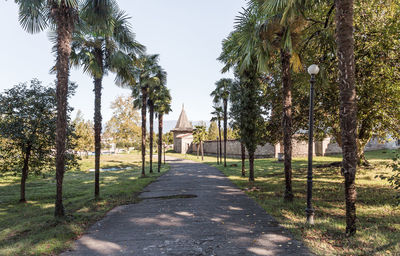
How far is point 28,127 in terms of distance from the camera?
10414 millimetres

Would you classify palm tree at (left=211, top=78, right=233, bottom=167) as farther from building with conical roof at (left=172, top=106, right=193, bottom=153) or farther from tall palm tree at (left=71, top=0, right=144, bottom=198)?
building with conical roof at (left=172, top=106, right=193, bottom=153)

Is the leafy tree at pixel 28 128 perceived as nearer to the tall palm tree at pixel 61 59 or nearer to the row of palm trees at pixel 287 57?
the tall palm tree at pixel 61 59

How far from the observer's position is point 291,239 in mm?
5250

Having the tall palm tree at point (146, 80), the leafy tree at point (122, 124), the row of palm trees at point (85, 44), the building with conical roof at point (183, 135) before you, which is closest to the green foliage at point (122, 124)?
the leafy tree at point (122, 124)

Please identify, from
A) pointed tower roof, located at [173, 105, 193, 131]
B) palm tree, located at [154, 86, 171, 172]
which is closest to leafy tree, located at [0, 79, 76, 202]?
palm tree, located at [154, 86, 171, 172]

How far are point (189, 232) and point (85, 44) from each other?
954cm

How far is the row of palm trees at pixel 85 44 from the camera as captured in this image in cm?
713

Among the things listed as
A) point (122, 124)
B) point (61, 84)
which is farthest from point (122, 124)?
point (61, 84)

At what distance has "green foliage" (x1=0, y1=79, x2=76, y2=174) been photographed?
10.2 meters

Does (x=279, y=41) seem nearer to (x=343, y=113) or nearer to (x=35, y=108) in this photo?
(x=343, y=113)

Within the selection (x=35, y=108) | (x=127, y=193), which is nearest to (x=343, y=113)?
(x=127, y=193)

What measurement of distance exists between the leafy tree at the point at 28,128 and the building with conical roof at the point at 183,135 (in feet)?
176

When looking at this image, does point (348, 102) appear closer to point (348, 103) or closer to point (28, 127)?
point (348, 103)

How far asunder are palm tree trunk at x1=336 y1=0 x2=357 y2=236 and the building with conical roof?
59435 millimetres
